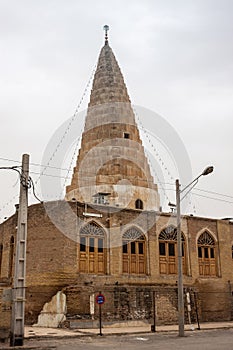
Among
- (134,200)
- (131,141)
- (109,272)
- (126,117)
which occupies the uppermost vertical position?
(126,117)

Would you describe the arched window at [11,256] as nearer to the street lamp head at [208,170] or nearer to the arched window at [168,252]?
the arched window at [168,252]

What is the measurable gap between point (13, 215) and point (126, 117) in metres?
11.5

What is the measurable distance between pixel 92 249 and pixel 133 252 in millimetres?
2592

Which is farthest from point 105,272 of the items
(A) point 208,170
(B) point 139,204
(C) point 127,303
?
(A) point 208,170

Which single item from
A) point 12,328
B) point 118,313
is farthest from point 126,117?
point 12,328

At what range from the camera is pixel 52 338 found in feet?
54.0

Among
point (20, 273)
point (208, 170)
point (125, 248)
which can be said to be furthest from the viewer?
point (125, 248)

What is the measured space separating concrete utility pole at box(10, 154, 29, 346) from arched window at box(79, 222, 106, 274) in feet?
27.6

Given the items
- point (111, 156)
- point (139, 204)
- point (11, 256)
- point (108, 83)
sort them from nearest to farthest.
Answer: point (11, 256), point (139, 204), point (111, 156), point (108, 83)

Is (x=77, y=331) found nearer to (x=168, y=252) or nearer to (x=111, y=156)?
(x=168, y=252)

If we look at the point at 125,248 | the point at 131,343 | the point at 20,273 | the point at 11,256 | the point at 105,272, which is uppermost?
the point at 125,248

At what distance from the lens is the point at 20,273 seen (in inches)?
575

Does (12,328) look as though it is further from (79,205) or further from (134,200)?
(134,200)

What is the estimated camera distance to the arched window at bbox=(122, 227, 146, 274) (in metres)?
24.4
